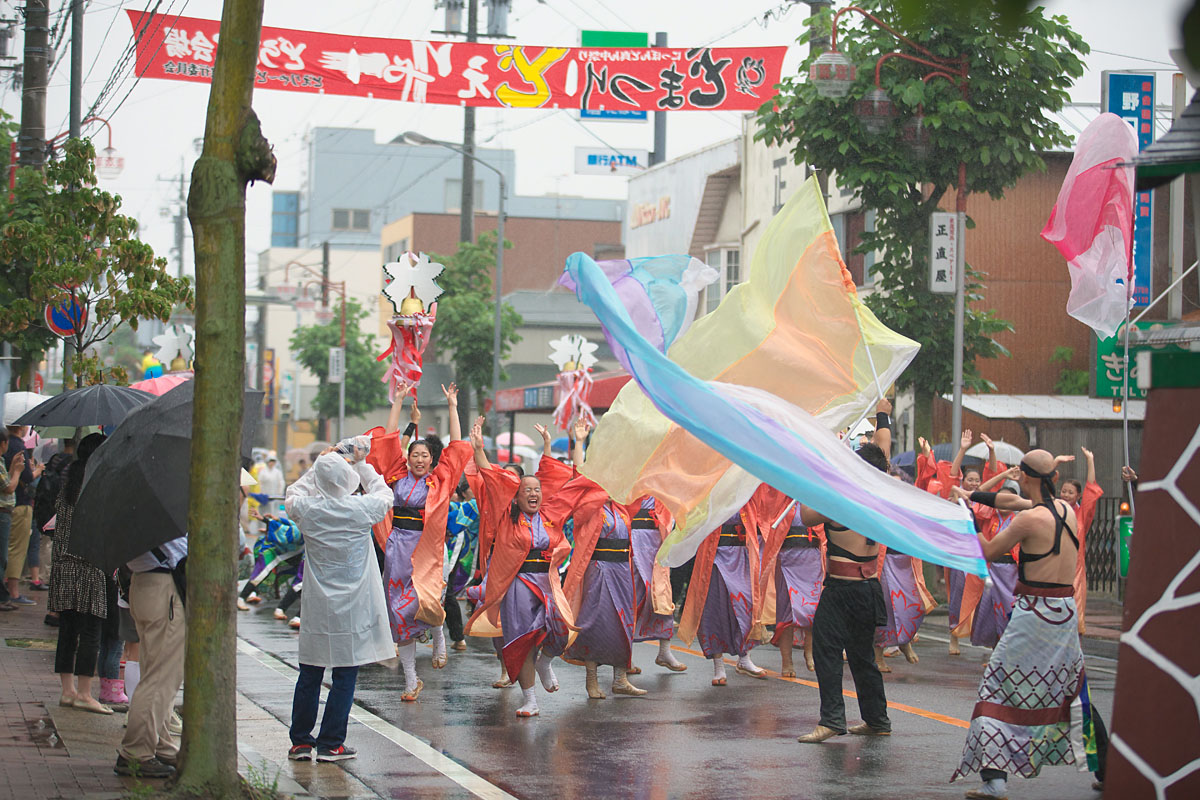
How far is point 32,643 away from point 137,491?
614 centimetres

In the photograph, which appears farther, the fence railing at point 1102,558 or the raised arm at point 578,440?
the fence railing at point 1102,558

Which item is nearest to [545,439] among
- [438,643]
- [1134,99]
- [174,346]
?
[438,643]

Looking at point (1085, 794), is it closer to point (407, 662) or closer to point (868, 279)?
point (407, 662)

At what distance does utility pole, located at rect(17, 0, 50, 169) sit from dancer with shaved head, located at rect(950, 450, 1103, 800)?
13310 millimetres

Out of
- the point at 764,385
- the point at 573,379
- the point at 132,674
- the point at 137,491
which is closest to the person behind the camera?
the point at 137,491

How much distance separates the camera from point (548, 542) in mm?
10102

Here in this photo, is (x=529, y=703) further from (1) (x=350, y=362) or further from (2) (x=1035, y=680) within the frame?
(1) (x=350, y=362)

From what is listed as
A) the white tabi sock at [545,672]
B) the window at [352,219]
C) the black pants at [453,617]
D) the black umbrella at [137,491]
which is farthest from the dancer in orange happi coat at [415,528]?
the window at [352,219]

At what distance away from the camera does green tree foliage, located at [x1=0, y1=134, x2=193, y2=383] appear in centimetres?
1412

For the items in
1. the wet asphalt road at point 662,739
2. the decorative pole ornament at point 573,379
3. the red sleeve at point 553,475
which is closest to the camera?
the wet asphalt road at point 662,739

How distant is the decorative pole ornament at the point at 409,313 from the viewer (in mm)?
12125

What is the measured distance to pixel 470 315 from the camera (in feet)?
125

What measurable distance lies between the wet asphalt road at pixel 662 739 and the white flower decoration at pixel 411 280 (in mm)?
3274

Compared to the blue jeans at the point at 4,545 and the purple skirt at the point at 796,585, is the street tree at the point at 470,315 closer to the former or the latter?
the blue jeans at the point at 4,545
